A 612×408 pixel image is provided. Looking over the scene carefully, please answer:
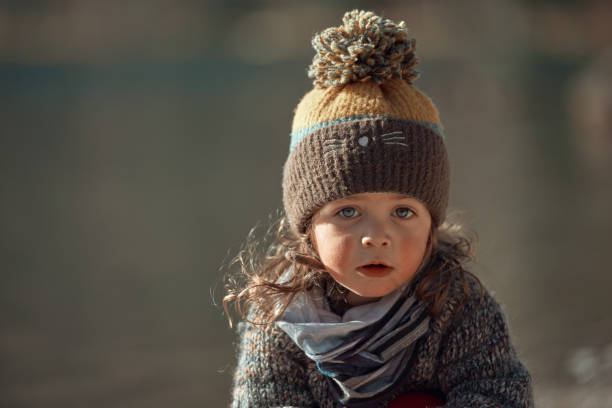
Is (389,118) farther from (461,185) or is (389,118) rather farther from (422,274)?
(461,185)

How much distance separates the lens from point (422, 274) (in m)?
1.80

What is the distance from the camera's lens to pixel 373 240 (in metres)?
1.62

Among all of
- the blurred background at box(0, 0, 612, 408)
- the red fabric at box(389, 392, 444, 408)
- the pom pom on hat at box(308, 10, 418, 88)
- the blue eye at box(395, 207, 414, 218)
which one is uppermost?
the blurred background at box(0, 0, 612, 408)

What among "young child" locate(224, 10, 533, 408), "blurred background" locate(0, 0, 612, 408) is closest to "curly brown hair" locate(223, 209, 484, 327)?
"young child" locate(224, 10, 533, 408)

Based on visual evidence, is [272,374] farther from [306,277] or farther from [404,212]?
[404,212]

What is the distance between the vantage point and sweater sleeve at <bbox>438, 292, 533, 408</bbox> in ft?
5.48

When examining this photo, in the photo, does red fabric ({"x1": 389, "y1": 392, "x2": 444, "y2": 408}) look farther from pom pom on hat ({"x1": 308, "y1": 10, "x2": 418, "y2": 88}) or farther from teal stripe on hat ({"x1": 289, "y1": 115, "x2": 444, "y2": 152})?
pom pom on hat ({"x1": 308, "y1": 10, "x2": 418, "y2": 88})

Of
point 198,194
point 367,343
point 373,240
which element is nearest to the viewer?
point 373,240

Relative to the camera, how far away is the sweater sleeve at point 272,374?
1.76m

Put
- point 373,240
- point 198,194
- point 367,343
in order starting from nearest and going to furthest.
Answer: point 373,240, point 367,343, point 198,194

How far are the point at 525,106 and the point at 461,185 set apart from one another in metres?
3.96

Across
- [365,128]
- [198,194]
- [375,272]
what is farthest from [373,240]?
[198,194]

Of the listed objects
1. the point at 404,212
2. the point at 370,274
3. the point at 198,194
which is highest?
the point at 198,194

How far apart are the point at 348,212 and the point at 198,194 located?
448cm
